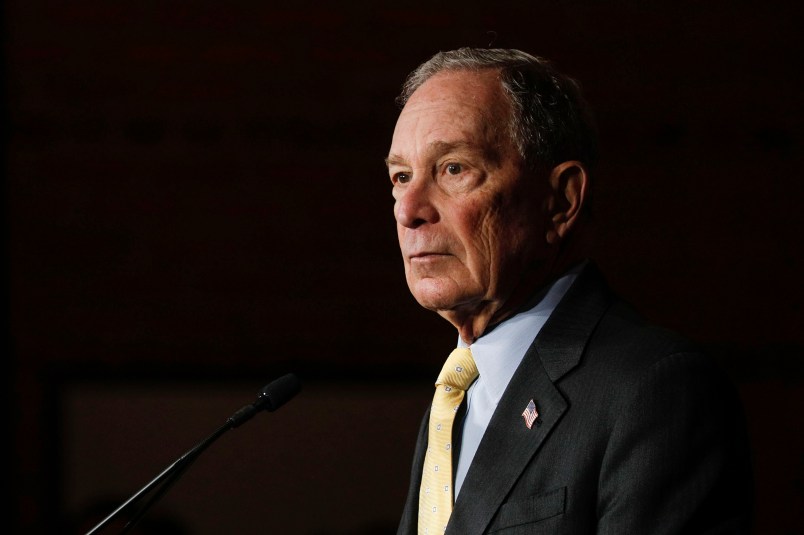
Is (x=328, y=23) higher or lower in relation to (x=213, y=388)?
higher

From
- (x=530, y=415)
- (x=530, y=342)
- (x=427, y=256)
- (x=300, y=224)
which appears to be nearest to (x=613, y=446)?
(x=530, y=415)

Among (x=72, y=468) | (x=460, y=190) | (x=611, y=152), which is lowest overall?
(x=72, y=468)

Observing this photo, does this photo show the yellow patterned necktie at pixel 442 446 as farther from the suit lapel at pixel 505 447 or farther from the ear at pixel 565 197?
the ear at pixel 565 197

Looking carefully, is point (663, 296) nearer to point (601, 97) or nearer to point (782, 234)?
point (782, 234)

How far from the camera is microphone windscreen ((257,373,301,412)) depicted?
4.77ft

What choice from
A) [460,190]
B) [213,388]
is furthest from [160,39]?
[460,190]

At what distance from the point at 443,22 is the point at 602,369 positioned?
2227mm

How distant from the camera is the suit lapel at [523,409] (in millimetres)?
1313

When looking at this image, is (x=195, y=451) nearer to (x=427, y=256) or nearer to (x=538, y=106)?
(x=427, y=256)

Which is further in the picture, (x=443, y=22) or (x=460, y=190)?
(x=443, y=22)

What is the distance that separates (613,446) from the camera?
1.23 meters

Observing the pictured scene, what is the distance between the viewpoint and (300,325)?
3314mm

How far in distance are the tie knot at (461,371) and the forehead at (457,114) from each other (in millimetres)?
329

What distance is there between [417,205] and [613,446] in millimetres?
466
